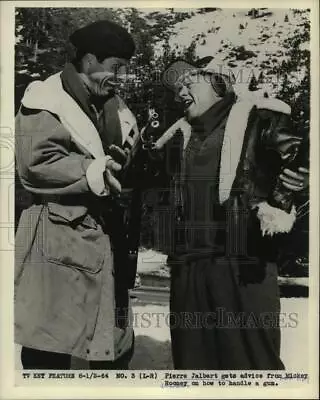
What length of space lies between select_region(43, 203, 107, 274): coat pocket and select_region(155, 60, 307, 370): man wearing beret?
0.17m

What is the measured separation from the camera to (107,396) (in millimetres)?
1159

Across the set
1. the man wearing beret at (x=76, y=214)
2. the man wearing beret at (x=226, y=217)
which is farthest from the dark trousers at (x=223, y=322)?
the man wearing beret at (x=76, y=214)

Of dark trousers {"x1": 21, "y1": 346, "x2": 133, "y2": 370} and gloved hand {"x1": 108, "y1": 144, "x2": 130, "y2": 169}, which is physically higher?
gloved hand {"x1": 108, "y1": 144, "x2": 130, "y2": 169}

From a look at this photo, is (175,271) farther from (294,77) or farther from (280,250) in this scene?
(294,77)

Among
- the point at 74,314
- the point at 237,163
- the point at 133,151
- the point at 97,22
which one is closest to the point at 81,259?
the point at 74,314

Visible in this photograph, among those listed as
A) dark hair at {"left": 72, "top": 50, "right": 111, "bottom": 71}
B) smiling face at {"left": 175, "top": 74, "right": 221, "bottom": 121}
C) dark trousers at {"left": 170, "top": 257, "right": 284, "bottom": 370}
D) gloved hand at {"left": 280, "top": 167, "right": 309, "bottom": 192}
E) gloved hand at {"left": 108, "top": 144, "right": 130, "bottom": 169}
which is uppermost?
dark hair at {"left": 72, "top": 50, "right": 111, "bottom": 71}

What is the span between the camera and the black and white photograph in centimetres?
115

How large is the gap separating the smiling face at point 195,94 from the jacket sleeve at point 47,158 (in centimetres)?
23

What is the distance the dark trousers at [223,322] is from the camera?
117cm

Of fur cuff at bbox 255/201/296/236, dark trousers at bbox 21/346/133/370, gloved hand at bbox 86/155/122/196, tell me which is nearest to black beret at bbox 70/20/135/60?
gloved hand at bbox 86/155/122/196

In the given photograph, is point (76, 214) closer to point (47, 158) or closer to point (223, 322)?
point (47, 158)

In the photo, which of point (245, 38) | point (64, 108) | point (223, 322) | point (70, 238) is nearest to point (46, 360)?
point (70, 238)

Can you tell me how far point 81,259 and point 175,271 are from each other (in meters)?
0.19

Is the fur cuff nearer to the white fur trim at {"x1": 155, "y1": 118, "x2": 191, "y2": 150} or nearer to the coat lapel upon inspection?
the coat lapel
